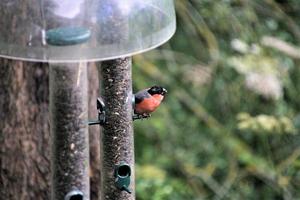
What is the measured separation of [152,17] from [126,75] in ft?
1.52

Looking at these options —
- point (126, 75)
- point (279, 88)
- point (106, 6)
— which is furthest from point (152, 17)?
point (279, 88)

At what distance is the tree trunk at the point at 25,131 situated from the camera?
4.45 metres

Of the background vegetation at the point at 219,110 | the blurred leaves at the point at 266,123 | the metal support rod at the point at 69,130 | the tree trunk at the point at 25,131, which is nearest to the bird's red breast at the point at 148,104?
the metal support rod at the point at 69,130

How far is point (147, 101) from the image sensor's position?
3.61 m

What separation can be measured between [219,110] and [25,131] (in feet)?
5.65

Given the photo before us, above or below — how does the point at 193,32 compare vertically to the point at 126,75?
below

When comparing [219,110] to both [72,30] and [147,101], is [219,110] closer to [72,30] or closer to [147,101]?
[147,101]

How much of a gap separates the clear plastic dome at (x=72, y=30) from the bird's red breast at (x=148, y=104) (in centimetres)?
52

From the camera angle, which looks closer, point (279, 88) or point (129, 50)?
point (129, 50)

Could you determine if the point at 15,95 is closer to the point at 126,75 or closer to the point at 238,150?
the point at 126,75

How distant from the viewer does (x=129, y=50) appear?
303 centimetres

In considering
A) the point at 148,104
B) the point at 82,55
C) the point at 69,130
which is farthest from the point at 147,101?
the point at 82,55

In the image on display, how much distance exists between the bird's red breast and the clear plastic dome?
518 mm

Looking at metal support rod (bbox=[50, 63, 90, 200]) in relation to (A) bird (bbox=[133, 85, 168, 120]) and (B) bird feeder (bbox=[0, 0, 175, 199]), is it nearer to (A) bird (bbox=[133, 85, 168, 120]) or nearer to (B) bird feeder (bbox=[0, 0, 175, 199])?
(B) bird feeder (bbox=[0, 0, 175, 199])
